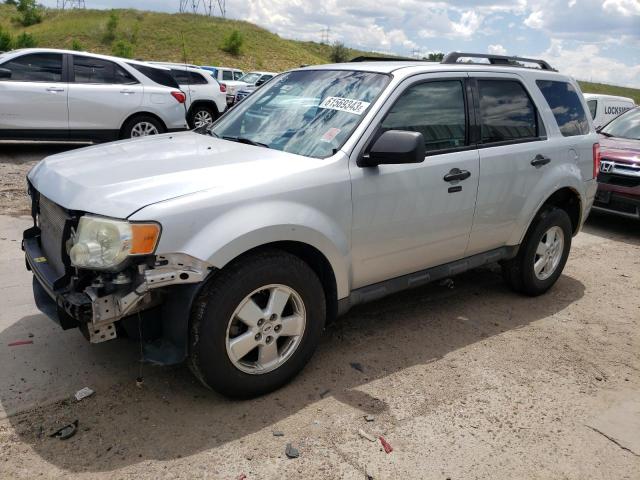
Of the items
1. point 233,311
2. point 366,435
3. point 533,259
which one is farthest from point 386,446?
point 533,259

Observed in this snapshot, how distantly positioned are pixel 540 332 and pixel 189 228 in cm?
295

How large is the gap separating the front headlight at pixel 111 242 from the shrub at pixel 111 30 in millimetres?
55163

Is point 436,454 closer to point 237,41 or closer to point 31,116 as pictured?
point 31,116

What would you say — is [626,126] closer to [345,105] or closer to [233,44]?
[345,105]

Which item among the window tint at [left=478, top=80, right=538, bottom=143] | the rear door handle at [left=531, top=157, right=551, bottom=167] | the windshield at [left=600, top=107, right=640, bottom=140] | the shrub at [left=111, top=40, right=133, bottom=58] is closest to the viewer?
the window tint at [left=478, top=80, right=538, bottom=143]

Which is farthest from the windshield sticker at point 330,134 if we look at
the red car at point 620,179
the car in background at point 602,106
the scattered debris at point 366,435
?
the car in background at point 602,106

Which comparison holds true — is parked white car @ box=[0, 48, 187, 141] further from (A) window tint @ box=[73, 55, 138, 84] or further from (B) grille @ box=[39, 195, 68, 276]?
(B) grille @ box=[39, 195, 68, 276]

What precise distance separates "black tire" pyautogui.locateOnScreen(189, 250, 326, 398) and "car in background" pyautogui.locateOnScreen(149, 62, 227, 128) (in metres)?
10.0

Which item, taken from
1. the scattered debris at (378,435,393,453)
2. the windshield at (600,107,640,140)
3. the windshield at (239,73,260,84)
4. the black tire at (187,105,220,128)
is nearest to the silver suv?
the scattered debris at (378,435,393,453)

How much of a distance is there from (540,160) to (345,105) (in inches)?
72.6

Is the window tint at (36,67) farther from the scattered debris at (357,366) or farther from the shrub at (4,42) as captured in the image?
the shrub at (4,42)

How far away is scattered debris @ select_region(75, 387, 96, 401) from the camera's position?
124 inches

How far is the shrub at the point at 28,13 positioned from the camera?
61875mm

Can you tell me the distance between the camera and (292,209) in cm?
311
